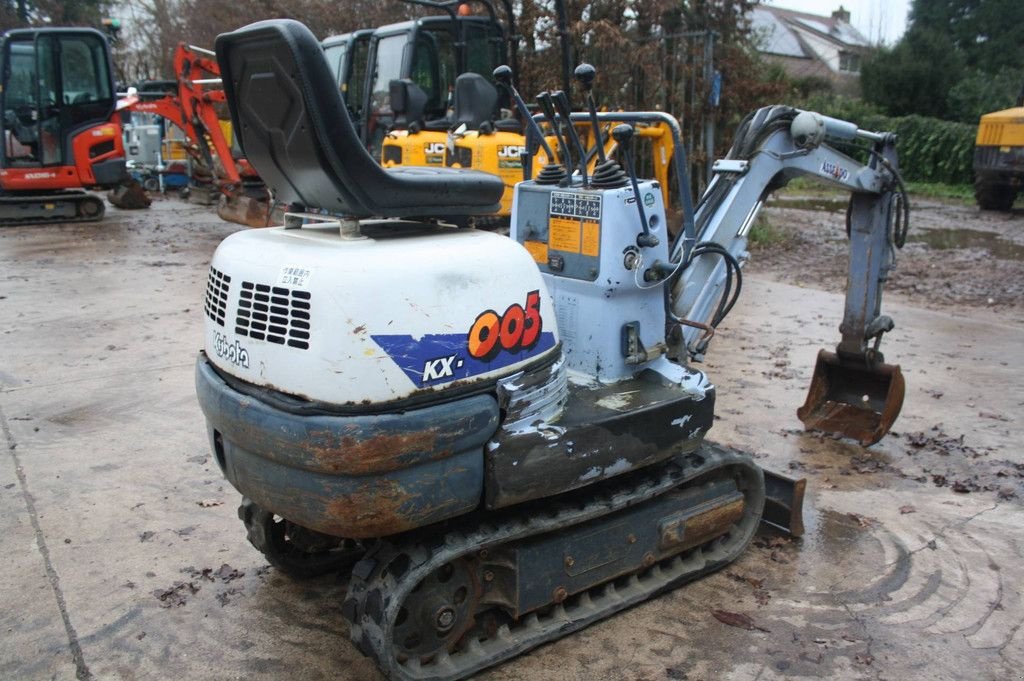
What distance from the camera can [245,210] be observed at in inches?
524

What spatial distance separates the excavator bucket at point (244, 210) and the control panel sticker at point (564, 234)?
32.1 ft

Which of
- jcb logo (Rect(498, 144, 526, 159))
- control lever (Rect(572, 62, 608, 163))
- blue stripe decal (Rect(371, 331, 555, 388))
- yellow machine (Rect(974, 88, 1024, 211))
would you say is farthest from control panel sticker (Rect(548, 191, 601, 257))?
yellow machine (Rect(974, 88, 1024, 211))

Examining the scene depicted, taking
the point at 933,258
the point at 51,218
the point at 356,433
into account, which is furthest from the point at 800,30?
the point at 356,433

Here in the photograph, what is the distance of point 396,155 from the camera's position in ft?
31.1

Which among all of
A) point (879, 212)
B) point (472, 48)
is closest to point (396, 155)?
point (472, 48)

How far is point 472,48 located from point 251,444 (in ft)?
27.7

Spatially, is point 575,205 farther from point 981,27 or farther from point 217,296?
point 981,27

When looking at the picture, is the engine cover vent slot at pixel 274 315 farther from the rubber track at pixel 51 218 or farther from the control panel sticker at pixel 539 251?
the rubber track at pixel 51 218

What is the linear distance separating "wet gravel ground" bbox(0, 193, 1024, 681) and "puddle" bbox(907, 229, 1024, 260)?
523 cm

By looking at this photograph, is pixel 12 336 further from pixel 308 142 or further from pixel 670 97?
pixel 670 97

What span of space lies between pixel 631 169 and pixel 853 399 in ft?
9.33

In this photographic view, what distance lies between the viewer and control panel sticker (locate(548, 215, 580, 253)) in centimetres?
378

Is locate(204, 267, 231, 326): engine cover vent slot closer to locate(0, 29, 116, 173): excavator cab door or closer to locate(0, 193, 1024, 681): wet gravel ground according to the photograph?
locate(0, 193, 1024, 681): wet gravel ground

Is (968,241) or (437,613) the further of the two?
(968,241)
